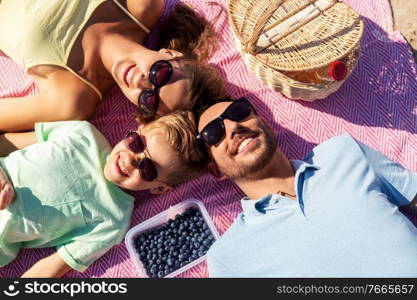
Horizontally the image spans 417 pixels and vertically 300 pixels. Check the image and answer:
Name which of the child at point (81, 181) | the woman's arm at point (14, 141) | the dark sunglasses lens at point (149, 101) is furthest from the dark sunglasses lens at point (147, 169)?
the woman's arm at point (14, 141)

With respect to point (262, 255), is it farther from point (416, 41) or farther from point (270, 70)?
point (416, 41)

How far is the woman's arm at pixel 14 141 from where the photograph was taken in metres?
2.98

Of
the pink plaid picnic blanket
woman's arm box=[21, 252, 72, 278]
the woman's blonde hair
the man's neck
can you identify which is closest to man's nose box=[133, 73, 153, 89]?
the woman's blonde hair

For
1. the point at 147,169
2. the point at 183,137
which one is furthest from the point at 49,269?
the point at 183,137

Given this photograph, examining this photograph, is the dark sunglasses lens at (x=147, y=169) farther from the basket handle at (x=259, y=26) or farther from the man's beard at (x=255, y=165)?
the basket handle at (x=259, y=26)

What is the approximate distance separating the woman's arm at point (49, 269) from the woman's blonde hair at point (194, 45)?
1015 mm

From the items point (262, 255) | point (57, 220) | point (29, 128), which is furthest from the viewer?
point (29, 128)

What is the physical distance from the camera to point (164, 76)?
8.48 ft

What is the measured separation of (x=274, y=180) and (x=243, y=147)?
12.4 inches

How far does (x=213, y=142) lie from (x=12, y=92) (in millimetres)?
1597

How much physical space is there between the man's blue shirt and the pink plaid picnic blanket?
0.44 m

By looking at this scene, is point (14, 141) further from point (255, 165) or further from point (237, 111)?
point (255, 165)

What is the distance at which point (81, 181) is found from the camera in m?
2.79

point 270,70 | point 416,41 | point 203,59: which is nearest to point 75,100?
point 203,59
